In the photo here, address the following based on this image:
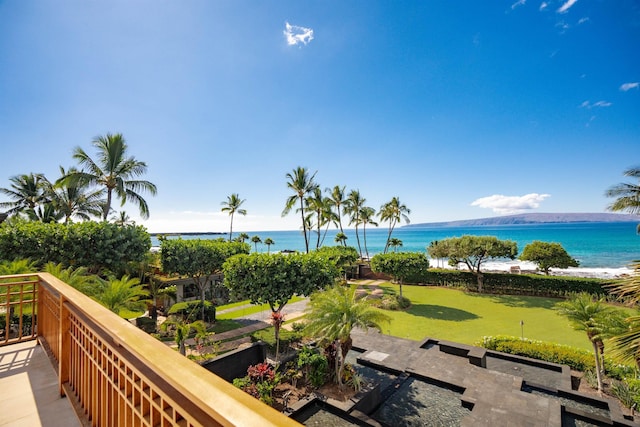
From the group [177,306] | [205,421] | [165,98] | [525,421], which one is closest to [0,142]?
[165,98]

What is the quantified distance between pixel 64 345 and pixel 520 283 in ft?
93.3

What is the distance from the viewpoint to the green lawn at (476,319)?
14.0 m

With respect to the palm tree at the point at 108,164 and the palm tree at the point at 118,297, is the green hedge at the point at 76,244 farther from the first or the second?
the palm tree at the point at 118,297

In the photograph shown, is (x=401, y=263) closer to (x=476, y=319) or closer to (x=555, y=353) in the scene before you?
(x=476, y=319)

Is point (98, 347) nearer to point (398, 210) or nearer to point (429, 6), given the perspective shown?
point (429, 6)

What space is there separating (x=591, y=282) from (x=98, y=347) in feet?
95.6

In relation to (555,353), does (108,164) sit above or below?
above

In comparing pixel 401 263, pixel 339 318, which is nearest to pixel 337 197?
pixel 401 263

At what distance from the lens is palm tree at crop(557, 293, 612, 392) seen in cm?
860

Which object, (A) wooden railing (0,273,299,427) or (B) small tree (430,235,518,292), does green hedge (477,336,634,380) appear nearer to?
(B) small tree (430,235,518,292)

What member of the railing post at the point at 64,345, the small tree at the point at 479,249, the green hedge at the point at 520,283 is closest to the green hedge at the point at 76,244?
the railing post at the point at 64,345

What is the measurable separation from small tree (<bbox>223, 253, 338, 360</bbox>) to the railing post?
7.67 m

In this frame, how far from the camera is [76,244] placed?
41.8ft

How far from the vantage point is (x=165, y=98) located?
34.0 feet
